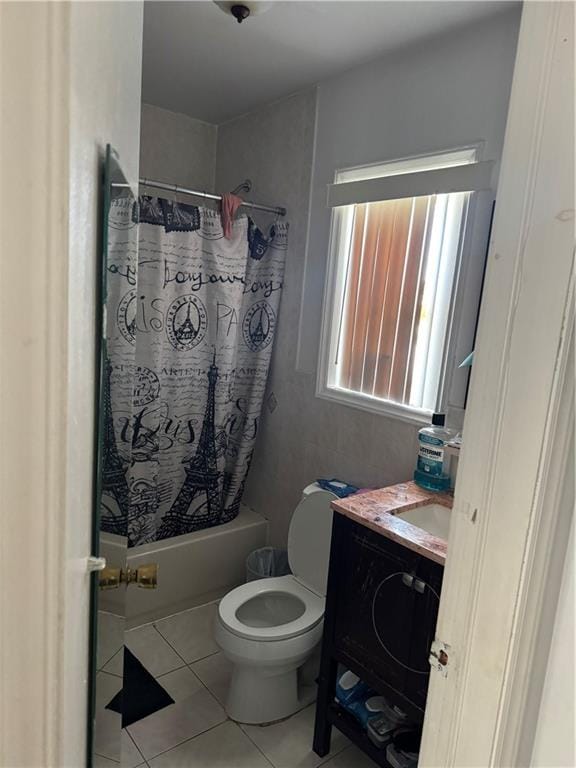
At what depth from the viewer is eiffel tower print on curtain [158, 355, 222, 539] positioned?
2584mm

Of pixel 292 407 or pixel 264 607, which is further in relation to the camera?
pixel 292 407

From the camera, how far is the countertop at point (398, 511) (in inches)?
57.7

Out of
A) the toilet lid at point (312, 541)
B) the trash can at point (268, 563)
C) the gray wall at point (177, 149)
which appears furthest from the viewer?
the gray wall at point (177, 149)

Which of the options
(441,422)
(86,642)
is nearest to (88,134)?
(86,642)

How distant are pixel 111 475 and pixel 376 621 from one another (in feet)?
3.50

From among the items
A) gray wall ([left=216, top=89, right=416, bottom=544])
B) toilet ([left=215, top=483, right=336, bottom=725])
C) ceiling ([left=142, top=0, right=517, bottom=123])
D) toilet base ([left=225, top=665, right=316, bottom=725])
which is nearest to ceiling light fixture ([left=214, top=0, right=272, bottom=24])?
ceiling ([left=142, top=0, right=517, bottom=123])

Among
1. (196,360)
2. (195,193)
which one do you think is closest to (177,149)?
(195,193)

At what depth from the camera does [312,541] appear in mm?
2129

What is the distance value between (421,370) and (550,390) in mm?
1436

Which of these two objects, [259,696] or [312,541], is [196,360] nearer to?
[312,541]

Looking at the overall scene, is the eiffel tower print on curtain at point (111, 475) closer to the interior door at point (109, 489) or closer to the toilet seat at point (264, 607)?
the interior door at point (109, 489)

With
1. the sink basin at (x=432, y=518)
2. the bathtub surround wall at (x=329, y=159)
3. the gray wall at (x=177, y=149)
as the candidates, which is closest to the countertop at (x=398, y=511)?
the sink basin at (x=432, y=518)

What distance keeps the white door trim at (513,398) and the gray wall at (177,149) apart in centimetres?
245

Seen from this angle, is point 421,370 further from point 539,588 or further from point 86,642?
point 86,642
